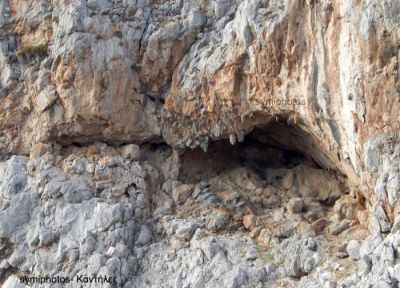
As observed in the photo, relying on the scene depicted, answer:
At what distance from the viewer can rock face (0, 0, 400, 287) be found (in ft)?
48.8

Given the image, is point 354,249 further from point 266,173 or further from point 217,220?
point 266,173

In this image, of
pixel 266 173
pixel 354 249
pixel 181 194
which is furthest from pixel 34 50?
pixel 354 249

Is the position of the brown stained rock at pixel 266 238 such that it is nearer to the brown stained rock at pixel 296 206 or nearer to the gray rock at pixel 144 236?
the brown stained rock at pixel 296 206

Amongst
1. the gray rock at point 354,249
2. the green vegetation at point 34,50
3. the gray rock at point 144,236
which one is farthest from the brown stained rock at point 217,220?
the green vegetation at point 34,50

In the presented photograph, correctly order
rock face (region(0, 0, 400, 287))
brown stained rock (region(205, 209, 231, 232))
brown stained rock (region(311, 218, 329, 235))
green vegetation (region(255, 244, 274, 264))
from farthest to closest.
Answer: brown stained rock (region(205, 209, 231, 232)), brown stained rock (region(311, 218, 329, 235)), green vegetation (region(255, 244, 274, 264)), rock face (region(0, 0, 400, 287))

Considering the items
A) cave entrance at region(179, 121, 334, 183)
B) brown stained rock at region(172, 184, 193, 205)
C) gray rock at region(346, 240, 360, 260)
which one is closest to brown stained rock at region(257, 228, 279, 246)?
gray rock at region(346, 240, 360, 260)

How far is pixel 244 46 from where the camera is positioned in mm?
17688

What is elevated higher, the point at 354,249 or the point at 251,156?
the point at 251,156

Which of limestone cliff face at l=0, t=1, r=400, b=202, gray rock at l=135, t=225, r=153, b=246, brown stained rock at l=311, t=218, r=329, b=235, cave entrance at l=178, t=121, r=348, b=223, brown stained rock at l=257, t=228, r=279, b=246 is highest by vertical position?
limestone cliff face at l=0, t=1, r=400, b=202

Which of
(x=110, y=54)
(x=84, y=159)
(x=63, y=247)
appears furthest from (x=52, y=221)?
(x=110, y=54)

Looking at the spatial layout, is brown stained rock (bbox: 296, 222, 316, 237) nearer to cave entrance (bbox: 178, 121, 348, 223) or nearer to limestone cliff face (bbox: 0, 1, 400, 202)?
cave entrance (bbox: 178, 121, 348, 223)

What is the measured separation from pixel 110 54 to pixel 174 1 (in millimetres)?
2601

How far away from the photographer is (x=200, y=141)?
65.0 ft

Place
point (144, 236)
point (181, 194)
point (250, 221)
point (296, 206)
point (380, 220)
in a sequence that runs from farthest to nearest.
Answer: point (181, 194) → point (144, 236) → point (296, 206) → point (250, 221) → point (380, 220)
